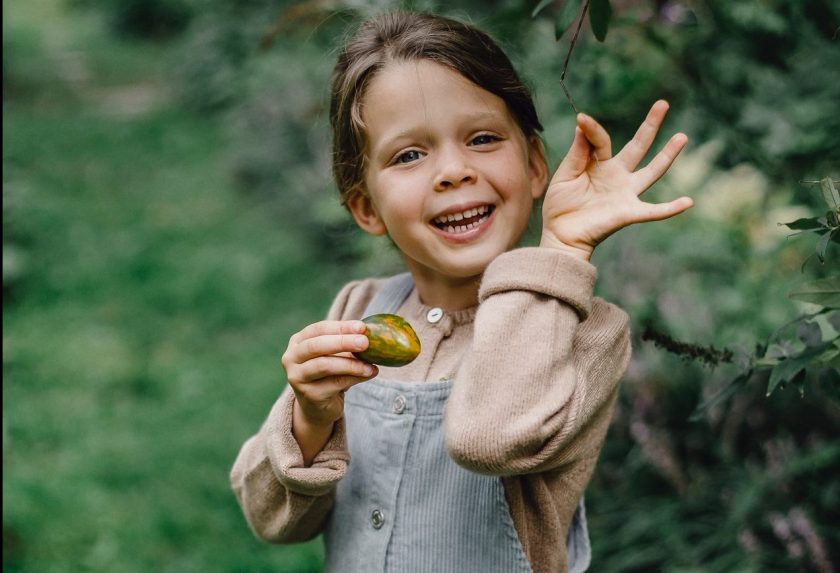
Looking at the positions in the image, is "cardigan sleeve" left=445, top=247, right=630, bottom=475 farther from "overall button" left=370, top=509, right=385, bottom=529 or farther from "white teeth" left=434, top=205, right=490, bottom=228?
"overall button" left=370, top=509, right=385, bottom=529

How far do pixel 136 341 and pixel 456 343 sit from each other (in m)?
3.72

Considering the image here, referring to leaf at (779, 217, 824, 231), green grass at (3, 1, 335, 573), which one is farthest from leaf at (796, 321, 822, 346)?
green grass at (3, 1, 335, 573)

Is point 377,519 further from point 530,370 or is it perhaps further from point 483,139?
point 483,139

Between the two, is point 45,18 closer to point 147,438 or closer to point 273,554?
point 147,438

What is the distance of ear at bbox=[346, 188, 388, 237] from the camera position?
1.83 meters

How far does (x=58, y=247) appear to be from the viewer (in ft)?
20.2

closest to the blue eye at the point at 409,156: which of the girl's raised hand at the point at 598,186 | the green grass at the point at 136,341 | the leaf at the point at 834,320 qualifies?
the girl's raised hand at the point at 598,186

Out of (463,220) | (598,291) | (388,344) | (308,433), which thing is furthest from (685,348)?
(598,291)

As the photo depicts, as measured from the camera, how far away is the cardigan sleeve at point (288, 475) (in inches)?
61.1

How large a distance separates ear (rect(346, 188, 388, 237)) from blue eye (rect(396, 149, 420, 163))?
20 centimetres

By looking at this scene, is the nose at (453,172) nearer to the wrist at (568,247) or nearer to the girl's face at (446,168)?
the girl's face at (446,168)

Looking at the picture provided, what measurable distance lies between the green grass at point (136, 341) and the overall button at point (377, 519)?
1545 millimetres

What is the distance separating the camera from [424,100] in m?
1.58

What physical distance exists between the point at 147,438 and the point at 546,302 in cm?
304
